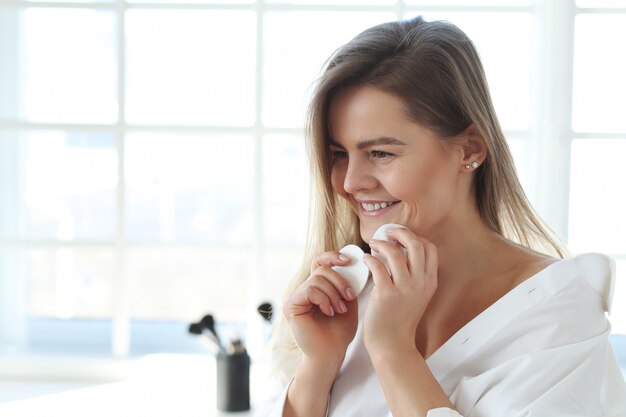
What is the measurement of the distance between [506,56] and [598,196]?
524 mm

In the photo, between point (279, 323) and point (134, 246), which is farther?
point (134, 246)

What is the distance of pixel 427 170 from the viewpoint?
1262 millimetres

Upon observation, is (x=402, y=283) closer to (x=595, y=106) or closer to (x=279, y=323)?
(x=279, y=323)

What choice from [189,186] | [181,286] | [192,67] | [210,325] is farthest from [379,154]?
[181,286]

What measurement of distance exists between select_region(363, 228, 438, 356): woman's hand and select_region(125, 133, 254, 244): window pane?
0.99 meters

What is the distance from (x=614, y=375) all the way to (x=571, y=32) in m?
1.23

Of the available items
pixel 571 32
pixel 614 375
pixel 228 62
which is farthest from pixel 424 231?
pixel 228 62

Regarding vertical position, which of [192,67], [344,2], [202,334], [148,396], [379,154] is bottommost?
[148,396]

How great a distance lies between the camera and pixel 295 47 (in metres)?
2.21

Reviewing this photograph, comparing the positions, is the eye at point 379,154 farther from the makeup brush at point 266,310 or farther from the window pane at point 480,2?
the window pane at point 480,2

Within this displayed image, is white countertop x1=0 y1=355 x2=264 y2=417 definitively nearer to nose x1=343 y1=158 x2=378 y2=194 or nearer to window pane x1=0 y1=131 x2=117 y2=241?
window pane x1=0 y1=131 x2=117 y2=241

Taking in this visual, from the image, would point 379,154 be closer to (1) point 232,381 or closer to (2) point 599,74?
(1) point 232,381

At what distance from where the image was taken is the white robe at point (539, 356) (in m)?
1.04

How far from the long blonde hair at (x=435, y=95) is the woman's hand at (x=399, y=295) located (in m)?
0.24
